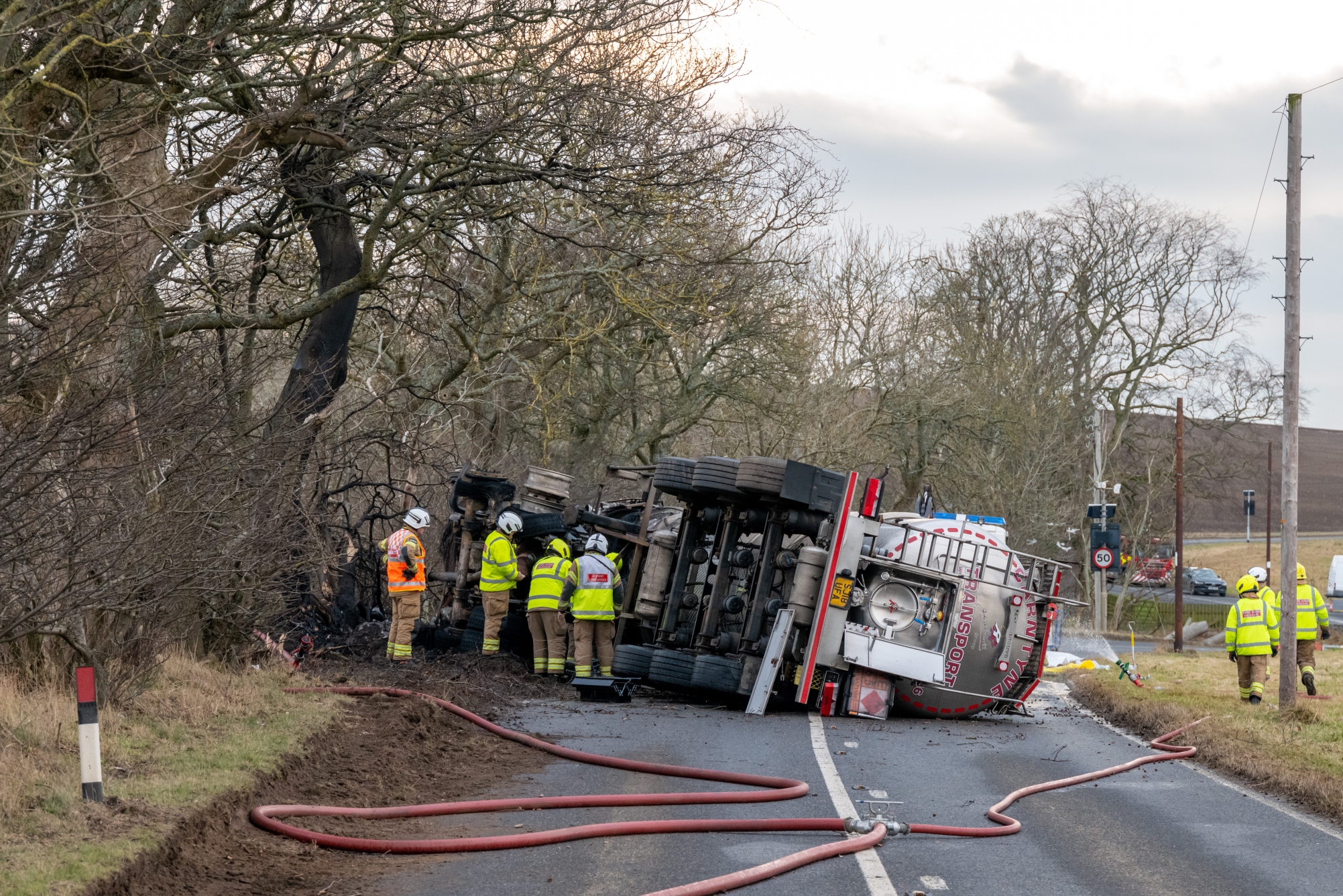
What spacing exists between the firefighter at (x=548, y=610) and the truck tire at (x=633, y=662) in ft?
4.16

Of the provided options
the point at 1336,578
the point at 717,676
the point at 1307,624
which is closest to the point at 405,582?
the point at 717,676

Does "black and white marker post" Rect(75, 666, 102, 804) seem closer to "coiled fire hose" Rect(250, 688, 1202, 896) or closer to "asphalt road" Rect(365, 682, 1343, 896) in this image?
"coiled fire hose" Rect(250, 688, 1202, 896)

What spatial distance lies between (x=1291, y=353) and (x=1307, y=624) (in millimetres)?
4187

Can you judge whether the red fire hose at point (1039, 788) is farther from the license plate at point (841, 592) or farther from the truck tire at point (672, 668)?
the truck tire at point (672, 668)

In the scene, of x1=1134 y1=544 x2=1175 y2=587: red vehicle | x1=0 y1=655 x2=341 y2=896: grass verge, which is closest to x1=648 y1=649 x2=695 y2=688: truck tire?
x1=0 y1=655 x2=341 y2=896: grass verge

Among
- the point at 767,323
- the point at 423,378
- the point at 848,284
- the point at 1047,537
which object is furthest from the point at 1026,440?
the point at 423,378

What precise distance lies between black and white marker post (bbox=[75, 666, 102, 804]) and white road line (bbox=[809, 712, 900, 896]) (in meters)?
4.02

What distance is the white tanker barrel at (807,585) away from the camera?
14.6 metres

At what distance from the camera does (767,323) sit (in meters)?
29.5

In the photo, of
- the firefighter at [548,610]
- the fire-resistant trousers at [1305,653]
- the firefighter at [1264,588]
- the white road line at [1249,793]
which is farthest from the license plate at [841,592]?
the fire-resistant trousers at [1305,653]

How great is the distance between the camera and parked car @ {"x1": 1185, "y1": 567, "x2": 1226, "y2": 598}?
2510 inches

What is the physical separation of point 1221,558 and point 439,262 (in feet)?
199

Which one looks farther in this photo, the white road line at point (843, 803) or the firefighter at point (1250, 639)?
the firefighter at point (1250, 639)

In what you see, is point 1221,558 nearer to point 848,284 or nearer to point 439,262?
point 848,284
